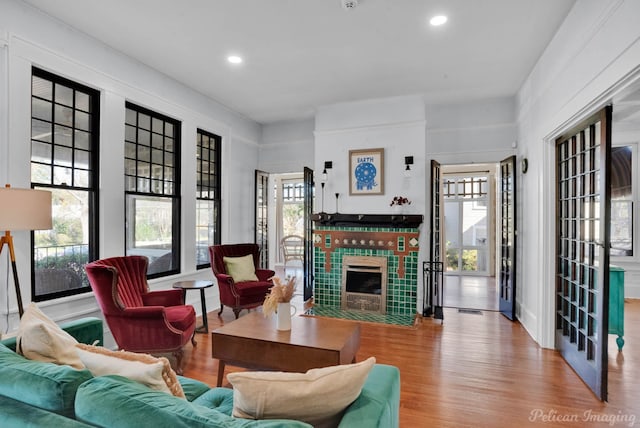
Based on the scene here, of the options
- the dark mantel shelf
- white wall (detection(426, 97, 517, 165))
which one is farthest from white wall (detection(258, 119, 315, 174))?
white wall (detection(426, 97, 517, 165))

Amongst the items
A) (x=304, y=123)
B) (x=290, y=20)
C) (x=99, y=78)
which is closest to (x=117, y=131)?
(x=99, y=78)

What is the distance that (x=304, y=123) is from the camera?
5.96m

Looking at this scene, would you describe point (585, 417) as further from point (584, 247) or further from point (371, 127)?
point (371, 127)

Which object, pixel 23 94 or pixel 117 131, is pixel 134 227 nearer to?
pixel 117 131

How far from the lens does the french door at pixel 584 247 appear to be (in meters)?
2.47

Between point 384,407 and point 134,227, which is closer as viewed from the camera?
point 384,407

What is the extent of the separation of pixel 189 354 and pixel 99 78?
2905 mm

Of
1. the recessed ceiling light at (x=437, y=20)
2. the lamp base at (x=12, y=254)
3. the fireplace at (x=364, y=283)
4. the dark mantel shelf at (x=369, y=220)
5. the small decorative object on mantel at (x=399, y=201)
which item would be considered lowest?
the fireplace at (x=364, y=283)

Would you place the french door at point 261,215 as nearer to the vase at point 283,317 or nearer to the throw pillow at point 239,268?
the throw pillow at point 239,268

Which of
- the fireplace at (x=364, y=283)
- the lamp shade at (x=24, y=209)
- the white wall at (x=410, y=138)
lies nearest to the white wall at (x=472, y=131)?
the white wall at (x=410, y=138)

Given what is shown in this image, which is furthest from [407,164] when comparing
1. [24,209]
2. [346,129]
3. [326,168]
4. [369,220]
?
[24,209]

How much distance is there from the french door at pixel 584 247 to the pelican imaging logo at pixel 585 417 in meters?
0.19

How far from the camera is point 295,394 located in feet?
3.67

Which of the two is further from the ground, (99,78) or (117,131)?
(99,78)
